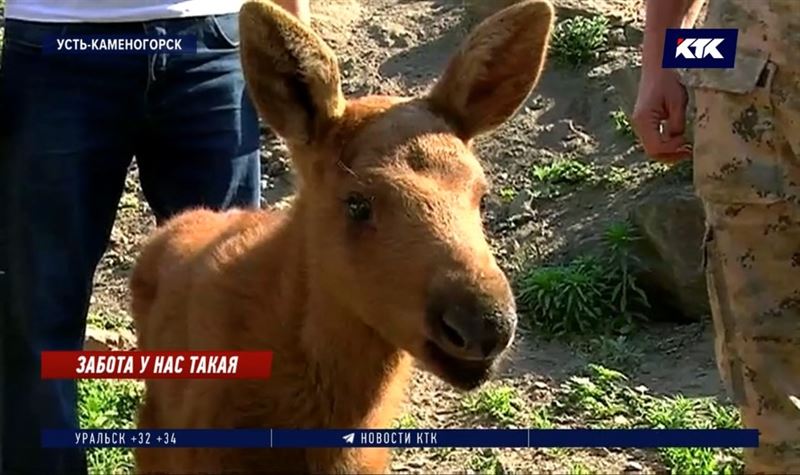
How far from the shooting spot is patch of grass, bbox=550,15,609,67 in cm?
1066

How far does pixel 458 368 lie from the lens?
392 cm

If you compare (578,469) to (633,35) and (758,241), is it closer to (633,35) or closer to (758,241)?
(758,241)

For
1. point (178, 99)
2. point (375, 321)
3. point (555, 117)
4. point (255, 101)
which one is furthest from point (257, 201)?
point (555, 117)

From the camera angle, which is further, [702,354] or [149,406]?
[702,354]

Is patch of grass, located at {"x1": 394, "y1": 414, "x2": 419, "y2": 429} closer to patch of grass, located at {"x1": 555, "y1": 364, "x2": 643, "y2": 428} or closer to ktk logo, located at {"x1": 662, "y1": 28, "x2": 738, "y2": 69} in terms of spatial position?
patch of grass, located at {"x1": 555, "y1": 364, "x2": 643, "y2": 428}

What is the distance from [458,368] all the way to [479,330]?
0.22 m

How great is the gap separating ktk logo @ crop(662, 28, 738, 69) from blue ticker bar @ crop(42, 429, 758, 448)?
1.19 m

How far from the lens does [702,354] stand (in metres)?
8.21

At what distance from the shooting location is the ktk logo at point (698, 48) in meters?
4.50

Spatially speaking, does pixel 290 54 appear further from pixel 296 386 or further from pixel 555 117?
pixel 555 117

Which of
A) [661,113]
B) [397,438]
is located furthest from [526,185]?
[397,438]

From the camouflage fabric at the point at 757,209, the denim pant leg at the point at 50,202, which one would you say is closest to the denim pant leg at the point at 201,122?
the denim pant leg at the point at 50,202

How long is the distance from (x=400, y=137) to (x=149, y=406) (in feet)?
5.27

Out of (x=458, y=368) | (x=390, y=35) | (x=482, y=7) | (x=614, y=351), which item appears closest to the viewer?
(x=458, y=368)
